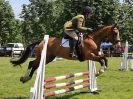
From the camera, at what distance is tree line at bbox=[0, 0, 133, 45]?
5781 centimetres

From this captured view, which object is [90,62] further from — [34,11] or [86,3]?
[34,11]

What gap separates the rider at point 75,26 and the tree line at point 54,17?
4270cm

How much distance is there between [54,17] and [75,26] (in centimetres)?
6081

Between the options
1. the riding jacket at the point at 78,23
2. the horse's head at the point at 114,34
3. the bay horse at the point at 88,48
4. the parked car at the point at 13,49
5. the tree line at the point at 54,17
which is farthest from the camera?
the tree line at the point at 54,17

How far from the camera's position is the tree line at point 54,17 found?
57812 mm

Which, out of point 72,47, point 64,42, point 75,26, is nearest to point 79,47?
point 72,47

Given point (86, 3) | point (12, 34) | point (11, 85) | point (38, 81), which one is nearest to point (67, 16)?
point (86, 3)

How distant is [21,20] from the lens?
78625mm

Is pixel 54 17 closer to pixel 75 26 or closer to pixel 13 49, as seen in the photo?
pixel 13 49

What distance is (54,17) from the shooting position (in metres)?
72.4

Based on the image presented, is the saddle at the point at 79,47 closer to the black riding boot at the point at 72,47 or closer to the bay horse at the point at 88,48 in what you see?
the black riding boot at the point at 72,47

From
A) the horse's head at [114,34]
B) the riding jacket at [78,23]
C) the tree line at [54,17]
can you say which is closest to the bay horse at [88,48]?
the horse's head at [114,34]

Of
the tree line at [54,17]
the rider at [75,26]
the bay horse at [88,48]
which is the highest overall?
the tree line at [54,17]

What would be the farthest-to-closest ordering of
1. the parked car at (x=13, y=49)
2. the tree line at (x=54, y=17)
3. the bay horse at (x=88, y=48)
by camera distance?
the tree line at (x=54, y=17) < the parked car at (x=13, y=49) < the bay horse at (x=88, y=48)
